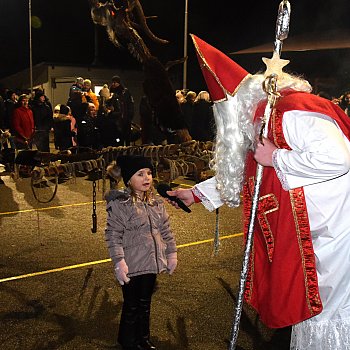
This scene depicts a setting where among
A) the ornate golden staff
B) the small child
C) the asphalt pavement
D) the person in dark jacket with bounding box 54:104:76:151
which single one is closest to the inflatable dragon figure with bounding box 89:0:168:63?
the person in dark jacket with bounding box 54:104:76:151

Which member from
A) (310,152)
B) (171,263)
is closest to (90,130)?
(171,263)

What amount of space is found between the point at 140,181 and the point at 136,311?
90 centimetres

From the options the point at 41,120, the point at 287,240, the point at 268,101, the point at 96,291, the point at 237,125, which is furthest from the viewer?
the point at 41,120

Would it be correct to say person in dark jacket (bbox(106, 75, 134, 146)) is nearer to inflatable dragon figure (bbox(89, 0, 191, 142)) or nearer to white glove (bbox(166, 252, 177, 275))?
inflatable dragon figure (bbox(89, 0, 191, 142))

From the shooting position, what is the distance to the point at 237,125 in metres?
2.65

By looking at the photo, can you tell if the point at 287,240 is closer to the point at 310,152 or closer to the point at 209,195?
the point at 310,152

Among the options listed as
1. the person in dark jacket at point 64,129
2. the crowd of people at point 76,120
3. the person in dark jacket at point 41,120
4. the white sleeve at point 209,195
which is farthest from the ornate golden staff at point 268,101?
the person in dark jacket at point 41,120

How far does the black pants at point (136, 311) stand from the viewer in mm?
3551

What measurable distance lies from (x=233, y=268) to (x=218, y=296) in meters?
0.72

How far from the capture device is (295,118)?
238 cm

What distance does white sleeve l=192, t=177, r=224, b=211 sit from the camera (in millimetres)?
3014

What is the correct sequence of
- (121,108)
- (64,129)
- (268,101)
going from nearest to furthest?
1. (268,101)
2. (121,108)
3. (64,129)

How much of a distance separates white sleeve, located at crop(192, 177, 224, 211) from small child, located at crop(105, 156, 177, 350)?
0.63 m

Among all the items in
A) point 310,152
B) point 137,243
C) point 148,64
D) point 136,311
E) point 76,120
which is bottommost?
point 136,311
